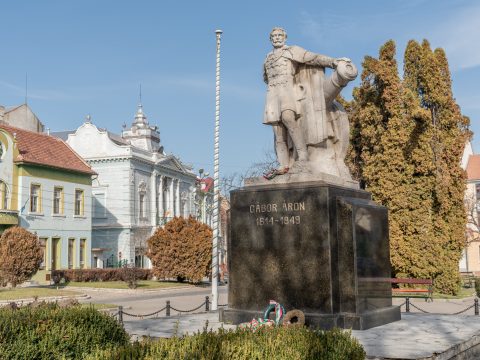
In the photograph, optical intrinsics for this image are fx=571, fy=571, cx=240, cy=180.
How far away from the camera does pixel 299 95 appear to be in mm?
9891

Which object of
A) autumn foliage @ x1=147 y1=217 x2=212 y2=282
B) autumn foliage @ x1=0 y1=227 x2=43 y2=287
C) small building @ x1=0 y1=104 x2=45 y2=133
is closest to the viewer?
autumn foliage @ x1=0 y1=227 x2=43 y2=287

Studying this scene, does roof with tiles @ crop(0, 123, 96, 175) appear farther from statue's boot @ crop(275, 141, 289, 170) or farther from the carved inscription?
the carved inscription

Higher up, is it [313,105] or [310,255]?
[313,105]

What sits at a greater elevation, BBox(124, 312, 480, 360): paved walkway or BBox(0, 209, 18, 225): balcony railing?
BBox(0, 209, 18, 225): balcony railing

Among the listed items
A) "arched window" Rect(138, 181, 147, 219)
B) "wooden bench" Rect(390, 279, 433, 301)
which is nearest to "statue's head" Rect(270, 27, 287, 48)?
"wooden bench" Rect(390, 279, 433, 301)

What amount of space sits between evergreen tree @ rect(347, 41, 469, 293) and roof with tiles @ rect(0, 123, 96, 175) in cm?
2330

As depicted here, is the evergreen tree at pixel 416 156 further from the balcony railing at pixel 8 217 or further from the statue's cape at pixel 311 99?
the balcony railing at pixel 8 217

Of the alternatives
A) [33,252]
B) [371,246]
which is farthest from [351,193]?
[33,252]

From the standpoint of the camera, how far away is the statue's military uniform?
973 centimetres

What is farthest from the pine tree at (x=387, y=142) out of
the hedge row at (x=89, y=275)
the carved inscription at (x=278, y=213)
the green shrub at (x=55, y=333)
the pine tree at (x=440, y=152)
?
the green shrub at (x=55, y=333)

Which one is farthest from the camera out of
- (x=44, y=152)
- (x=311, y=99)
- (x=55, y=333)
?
(x=44, y=152)

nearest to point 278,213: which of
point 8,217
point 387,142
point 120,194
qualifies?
point 387,142

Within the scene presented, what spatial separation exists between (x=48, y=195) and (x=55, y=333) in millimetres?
37244

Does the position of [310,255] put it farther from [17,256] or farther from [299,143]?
[17,256]
